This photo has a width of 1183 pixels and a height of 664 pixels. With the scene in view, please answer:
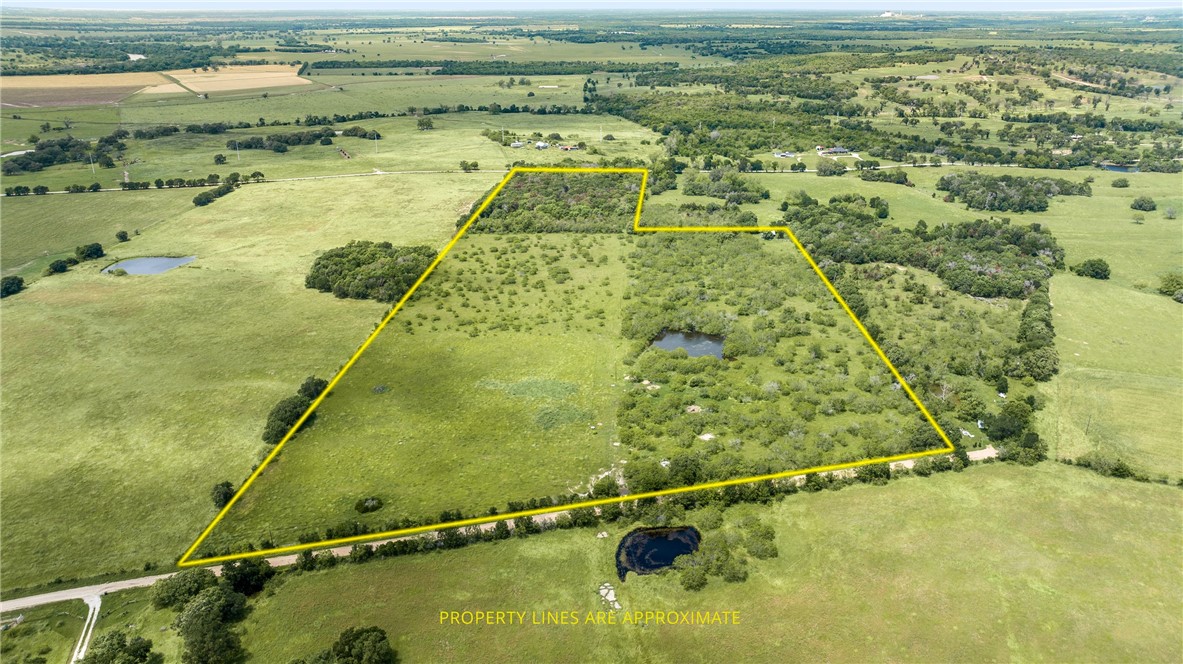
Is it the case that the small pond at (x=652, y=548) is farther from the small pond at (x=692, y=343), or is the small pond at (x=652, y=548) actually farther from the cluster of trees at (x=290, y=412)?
the cluster of trees at (x=290, y=412)

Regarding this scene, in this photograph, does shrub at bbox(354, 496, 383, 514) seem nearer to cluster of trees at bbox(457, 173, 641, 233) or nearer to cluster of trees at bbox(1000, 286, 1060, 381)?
cluster of trees at bbox(1000, 286, 1060, 381)

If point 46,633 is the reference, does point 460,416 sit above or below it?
above

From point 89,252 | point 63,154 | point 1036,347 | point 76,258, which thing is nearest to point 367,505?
point 1036,347

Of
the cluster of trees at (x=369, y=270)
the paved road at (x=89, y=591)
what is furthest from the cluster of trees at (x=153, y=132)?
the paved road at (x=89, y=591)

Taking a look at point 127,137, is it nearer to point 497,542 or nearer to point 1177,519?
point 497,542

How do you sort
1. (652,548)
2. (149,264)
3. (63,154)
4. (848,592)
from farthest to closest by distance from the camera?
1. (63,154)
2. (149,264)
3. (652,548)
4. (848,592)

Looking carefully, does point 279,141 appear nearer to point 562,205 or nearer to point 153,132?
point 153,132
